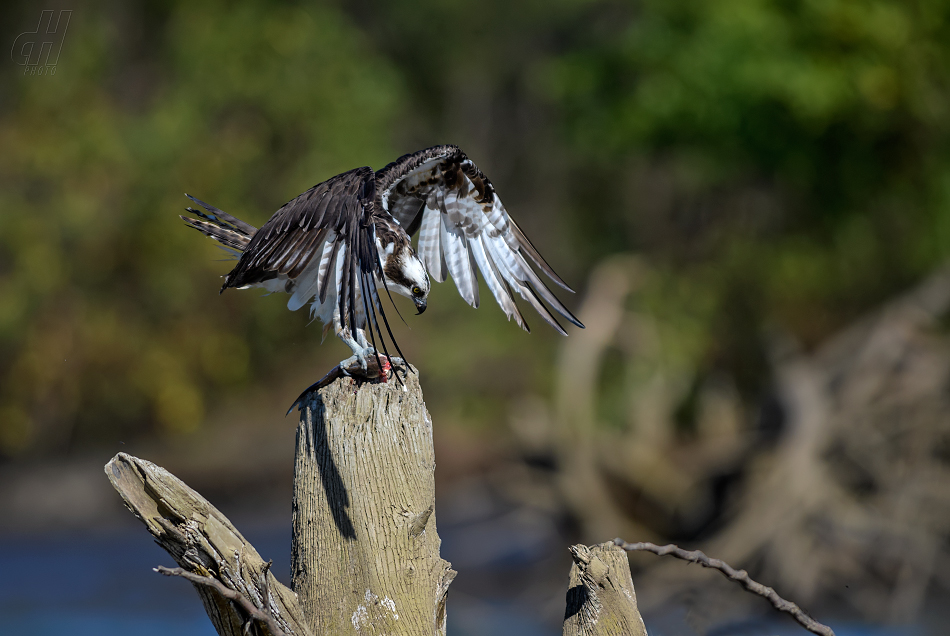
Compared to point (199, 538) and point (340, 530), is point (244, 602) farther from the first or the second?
point (340, 530)

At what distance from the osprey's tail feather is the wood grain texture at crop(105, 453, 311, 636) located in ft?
8.30

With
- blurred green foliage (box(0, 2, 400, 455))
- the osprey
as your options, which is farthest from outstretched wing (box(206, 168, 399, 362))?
blurred green foliage (box(0, 2, 400, 455))

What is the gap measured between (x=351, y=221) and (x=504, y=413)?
13403 millimetres

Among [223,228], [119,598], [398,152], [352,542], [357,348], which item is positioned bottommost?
[352,542]

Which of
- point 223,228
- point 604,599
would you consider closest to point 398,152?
point 223,228

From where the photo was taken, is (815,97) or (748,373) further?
(748,373)

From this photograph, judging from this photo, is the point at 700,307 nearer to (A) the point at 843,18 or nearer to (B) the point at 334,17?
(A) the point at 843,18

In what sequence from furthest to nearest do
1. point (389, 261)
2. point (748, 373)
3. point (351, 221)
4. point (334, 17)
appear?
1. point (334, 17)
2. point (748, 373)
3. point (389, 261)
4. point (351, 221)

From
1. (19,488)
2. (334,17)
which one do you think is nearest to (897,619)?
(19,488)

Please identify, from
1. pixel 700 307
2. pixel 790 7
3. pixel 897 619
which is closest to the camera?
pixel 897 619

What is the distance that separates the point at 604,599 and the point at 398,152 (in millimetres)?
17577

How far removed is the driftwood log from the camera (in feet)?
7.61

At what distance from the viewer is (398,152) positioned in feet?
63.7

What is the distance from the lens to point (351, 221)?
3316 mm
